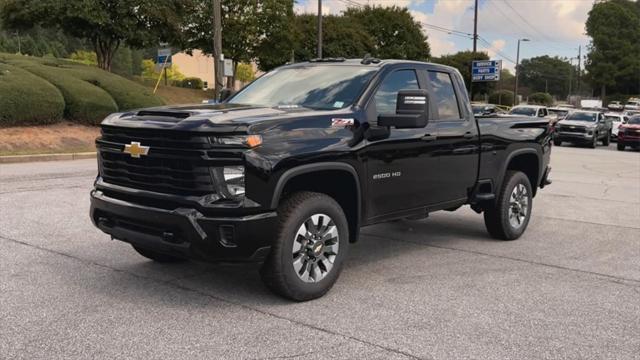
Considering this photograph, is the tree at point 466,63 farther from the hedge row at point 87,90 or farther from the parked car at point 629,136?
the hedge row at point 87,90

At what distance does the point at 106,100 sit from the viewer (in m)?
22.1

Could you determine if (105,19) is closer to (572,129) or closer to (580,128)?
(572,129)

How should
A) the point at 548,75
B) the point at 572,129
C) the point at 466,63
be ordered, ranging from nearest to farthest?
1. the point at 572,129
2. the point at 466,63
3. the point at 548,75

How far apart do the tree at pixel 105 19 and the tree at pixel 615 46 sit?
232 ft

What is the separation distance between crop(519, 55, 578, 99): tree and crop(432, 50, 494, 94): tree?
8760 centimetres

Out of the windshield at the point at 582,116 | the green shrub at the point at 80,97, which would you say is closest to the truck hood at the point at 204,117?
the green shrub at the point at 80,97

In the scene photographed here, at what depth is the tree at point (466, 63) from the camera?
242 ft

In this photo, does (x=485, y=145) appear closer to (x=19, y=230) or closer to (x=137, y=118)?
(x=137, y=118)

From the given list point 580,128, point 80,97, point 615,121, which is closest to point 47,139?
point 80,97

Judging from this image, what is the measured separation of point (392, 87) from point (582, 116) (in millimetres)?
27377

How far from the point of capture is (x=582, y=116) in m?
30.3

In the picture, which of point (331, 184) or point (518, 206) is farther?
point (518, 206)

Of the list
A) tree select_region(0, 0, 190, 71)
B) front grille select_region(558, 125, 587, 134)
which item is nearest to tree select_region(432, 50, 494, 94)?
front grille select_region(558, 125, 587, 134)

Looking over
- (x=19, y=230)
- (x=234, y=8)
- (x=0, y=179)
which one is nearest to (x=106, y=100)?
(x=0, y=179)
